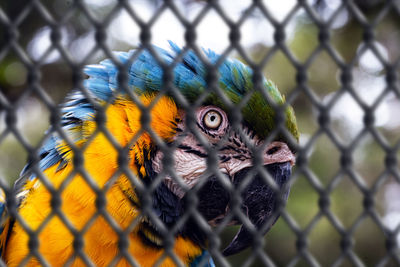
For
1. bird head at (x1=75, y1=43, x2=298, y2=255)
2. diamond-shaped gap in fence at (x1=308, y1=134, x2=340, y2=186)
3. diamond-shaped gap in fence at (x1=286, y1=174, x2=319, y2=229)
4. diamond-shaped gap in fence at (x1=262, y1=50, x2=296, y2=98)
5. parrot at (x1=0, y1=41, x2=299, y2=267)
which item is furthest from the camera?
diamond-shaped gap in fence at (x1=308, y1=134, x2=340, y2=186)

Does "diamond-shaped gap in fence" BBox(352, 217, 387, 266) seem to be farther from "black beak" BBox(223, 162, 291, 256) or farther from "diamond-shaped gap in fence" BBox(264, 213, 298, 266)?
"black beak" BBox(223, 162, 291, 256)

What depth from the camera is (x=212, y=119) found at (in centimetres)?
171

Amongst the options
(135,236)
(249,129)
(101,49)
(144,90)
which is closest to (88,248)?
(135,236)

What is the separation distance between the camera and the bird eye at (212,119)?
1.70 meters

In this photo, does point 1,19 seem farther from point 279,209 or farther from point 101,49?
point 279,209

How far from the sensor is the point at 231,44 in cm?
80

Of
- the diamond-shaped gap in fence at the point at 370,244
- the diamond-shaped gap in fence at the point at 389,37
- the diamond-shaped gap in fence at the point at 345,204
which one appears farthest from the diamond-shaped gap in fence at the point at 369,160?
the diamond-shaped gap in fence at the point at 389,37

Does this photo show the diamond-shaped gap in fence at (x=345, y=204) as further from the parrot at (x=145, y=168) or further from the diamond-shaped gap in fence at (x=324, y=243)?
the parrot at (x=145, y=168)

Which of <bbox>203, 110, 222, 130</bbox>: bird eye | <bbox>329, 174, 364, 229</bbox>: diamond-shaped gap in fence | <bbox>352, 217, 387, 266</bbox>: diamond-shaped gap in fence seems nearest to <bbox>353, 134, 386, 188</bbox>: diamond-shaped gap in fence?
<bbox>329, 174, 364, 229</bbox>: diamond-shaped gap in fence

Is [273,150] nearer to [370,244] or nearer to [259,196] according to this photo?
[259,196]

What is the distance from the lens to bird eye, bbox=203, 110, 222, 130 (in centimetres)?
170

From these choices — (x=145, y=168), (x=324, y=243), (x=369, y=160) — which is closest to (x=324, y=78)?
(x=369, y=160)

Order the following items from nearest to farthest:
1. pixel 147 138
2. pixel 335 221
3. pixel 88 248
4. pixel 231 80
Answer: pixel 335 221 < pixel 88 248 < pixel 147 138 < pixel 231 80

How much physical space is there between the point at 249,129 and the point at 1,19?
3.64 feet
